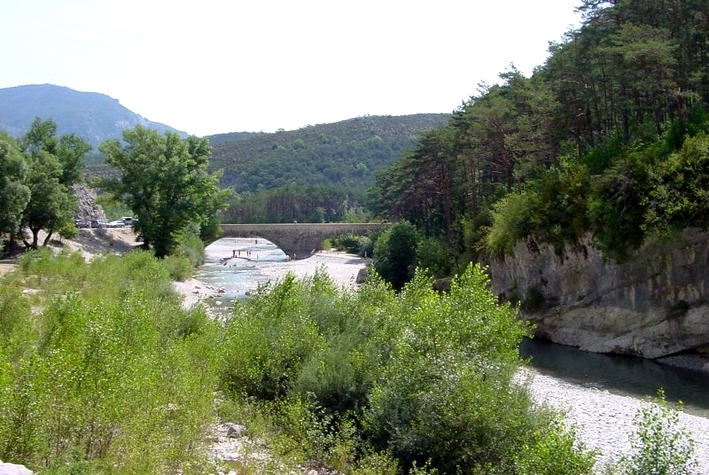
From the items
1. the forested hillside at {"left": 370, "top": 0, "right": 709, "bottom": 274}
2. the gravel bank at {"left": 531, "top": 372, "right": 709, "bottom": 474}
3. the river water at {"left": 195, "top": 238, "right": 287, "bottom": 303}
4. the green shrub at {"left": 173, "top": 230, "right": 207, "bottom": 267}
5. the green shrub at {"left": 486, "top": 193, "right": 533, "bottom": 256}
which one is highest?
the forested hillside at {"left": 370, "top": 0, "right": 709, "bottom": 274}

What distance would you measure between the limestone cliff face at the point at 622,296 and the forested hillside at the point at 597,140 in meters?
1.05

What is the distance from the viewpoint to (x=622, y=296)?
31.9 metres

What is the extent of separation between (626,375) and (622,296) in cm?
544

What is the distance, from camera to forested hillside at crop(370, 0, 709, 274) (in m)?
30.0

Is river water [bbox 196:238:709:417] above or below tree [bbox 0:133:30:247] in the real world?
below

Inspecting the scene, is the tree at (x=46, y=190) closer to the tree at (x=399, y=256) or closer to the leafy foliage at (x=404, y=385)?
the tree at (x=399, y=256)

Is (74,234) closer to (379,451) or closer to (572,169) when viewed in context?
(572,169)

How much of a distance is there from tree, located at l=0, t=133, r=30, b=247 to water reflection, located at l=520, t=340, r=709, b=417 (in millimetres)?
30165

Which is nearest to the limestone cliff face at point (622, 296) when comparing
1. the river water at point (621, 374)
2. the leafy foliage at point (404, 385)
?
the river water at point (621, 374)

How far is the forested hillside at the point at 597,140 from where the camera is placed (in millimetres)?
29953

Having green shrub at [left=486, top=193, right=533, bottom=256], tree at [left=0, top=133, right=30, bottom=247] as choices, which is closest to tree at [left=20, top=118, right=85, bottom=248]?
tree at [left=0, top=133, right=30, bottom=247]

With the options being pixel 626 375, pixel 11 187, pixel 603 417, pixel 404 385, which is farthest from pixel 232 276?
pixel 404 385

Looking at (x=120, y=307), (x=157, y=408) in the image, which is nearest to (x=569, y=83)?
(x=120, y=307)

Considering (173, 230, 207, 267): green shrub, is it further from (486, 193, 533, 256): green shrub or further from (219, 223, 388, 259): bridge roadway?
(486, 193, 533, 256): green shrub
